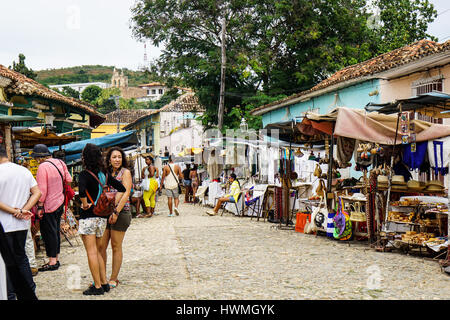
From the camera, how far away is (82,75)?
16712 cm

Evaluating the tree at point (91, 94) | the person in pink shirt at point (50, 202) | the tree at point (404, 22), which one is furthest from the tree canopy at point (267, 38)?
the tree at point (91, 94)

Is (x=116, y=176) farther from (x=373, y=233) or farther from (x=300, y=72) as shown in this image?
(x=300, y=72)

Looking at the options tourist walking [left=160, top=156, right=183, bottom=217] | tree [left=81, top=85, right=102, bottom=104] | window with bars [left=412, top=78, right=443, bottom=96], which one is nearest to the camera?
window with bars [left=412, top=78, right=443, bottom=96]

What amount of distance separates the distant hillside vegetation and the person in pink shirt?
153221mm

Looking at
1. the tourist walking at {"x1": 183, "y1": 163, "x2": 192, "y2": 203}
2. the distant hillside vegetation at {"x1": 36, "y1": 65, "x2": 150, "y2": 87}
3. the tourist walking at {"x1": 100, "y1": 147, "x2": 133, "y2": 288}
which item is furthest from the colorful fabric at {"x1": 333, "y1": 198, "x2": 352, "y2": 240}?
the distant hillside vegetation at {"x1": 36, "y1": 65, "x2": 150, "y2": 87}

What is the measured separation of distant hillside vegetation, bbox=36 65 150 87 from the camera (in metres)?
157

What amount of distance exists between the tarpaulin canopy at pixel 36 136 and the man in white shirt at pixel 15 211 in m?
4.72

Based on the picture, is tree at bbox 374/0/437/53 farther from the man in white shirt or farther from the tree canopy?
the man in white shirt

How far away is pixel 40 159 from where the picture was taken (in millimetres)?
8031

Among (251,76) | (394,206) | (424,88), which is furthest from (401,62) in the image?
(251,76)

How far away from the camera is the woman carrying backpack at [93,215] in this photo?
580cm

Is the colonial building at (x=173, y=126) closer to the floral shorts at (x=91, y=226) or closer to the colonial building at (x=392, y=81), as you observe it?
the colonial building at (x=392, y=81)

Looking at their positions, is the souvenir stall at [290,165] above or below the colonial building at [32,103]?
below

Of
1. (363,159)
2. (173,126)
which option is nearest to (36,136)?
(363,159)
